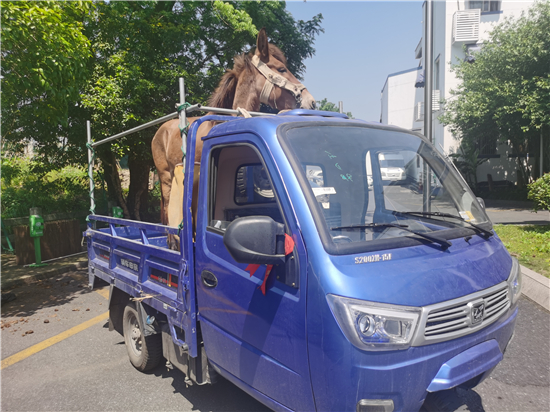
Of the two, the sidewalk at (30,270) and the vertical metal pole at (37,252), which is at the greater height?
the vertical metal pole at (37,252)

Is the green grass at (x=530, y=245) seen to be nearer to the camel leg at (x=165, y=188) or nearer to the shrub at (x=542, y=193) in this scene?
the shrub at (x=542, y=193)

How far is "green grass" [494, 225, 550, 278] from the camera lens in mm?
6936

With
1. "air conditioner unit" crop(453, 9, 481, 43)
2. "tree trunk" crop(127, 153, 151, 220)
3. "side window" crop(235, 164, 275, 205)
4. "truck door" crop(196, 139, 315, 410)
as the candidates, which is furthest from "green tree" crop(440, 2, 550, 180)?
"truck door" crop(196, 139, 315, 410)

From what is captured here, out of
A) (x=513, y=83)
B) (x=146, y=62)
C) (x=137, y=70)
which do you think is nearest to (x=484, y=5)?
(x=513, y=83)

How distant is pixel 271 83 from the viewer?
514 centimetres

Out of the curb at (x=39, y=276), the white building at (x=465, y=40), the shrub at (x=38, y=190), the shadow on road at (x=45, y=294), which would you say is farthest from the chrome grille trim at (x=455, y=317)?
the white building at (x=465, y=40)

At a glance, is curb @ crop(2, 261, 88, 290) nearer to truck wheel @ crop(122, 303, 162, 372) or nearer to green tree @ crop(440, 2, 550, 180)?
truck wheel @ crop(122, 303, 162, 372)

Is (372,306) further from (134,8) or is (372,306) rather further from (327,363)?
(134,8)

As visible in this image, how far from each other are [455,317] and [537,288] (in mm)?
4501

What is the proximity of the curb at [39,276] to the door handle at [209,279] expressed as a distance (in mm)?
6448

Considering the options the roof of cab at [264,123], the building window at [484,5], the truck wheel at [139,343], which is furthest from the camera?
the building window at [484,5]

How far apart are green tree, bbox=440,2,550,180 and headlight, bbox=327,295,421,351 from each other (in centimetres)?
1727

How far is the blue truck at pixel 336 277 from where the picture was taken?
6.49 feet

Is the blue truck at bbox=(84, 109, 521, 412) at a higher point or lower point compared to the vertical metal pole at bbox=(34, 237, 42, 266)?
higher
